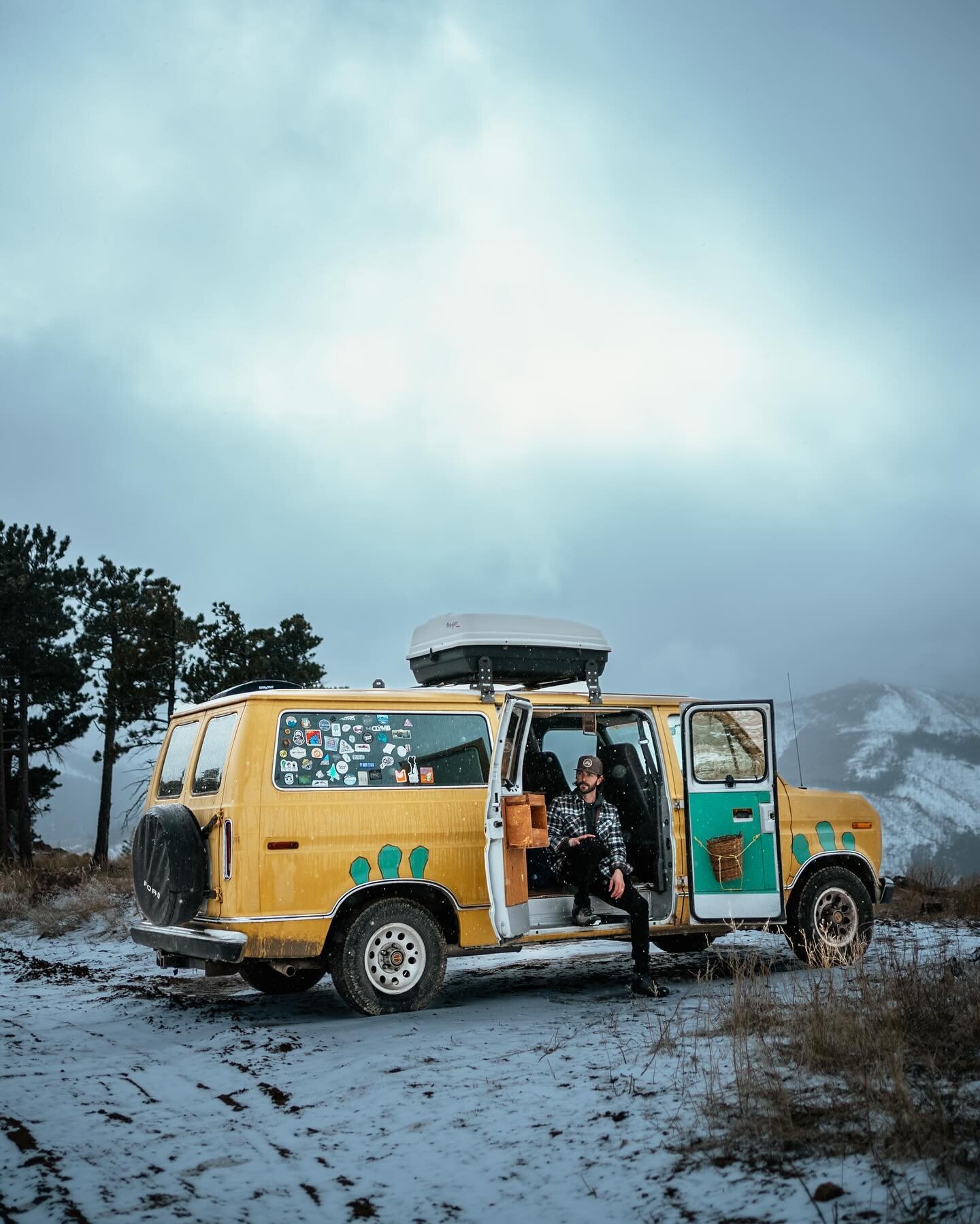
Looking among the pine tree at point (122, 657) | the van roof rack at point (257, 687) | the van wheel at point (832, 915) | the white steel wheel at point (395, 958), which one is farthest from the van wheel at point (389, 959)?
the pine tree at point (122, 657)

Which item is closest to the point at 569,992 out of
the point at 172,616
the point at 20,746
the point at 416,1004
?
the point at 416,1004

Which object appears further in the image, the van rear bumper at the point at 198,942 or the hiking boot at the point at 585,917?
the hiking boot at the point at 585,917

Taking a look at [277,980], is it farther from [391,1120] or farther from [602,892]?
[391,1120]

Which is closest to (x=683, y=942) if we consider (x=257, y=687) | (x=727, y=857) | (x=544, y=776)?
(x=727, y=857)

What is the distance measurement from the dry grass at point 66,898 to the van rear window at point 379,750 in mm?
7420

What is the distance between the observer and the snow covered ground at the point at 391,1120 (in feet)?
13.8

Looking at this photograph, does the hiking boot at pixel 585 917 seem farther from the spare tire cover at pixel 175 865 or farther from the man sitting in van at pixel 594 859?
the spare tire cover at pixel 175 865

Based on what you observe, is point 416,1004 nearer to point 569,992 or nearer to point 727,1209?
point 569,992

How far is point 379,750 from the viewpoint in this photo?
8320 millimetres

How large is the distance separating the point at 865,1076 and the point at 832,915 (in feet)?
16.7

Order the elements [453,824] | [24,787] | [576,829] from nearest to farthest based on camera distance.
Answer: [453,824] → [576,829] → [24,787]

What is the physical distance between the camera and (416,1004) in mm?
8109

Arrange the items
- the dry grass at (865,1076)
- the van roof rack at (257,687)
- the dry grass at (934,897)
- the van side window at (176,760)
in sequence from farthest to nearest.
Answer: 1. the dry grass at (934,897)
2. the van side window at (176,760)
3. the van roof rack at (257,687)
4. the dry grass at (865,1076)

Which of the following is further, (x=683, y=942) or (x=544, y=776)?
(x=683, y=942)
